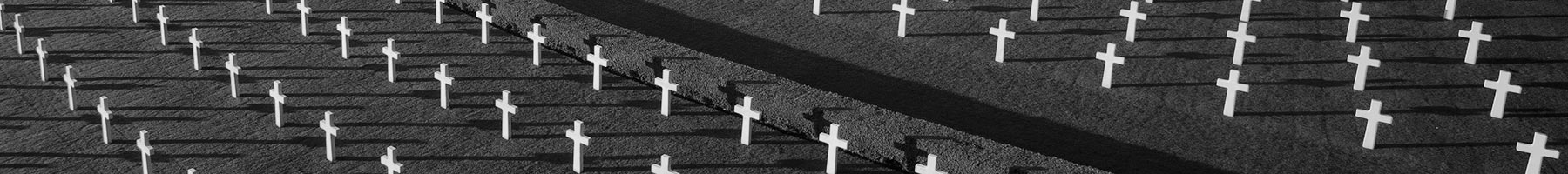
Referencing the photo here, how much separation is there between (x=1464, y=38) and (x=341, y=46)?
9764 mm

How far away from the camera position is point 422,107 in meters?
13.8

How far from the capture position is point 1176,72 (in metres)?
14.9

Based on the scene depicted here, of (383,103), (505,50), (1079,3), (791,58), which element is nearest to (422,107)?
(383,103)

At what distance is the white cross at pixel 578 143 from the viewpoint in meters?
11.8

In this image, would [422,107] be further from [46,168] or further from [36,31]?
[36,31]

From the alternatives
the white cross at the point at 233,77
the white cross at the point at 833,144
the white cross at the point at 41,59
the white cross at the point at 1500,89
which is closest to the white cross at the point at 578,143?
the white cross at the point at 833,144

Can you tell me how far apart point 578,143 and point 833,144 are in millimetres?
1627

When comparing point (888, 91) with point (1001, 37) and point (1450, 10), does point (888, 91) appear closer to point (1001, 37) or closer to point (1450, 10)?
point (1001, 37)

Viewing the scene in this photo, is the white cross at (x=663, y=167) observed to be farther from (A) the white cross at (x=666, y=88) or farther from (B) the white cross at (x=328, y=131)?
(B) the white cross at (x=328, y=131)

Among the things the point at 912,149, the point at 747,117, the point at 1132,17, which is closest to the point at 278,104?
the point at 747,117

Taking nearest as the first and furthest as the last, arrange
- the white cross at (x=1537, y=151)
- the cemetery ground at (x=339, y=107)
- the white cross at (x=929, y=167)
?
1. the white cross at (x=929, y=167)
2. the white cross at (x=1537, y=151)
3. the cemetery ground at (x=339, y=107)

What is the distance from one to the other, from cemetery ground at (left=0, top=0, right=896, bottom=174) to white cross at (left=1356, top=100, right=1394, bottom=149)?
3293 mm

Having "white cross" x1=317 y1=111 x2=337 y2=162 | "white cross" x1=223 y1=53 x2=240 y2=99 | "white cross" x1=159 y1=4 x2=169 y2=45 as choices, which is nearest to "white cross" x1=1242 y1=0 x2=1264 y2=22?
"white cross" x1=317 y1=111 x2=337 y2=162

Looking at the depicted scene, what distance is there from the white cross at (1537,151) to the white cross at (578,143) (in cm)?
589
